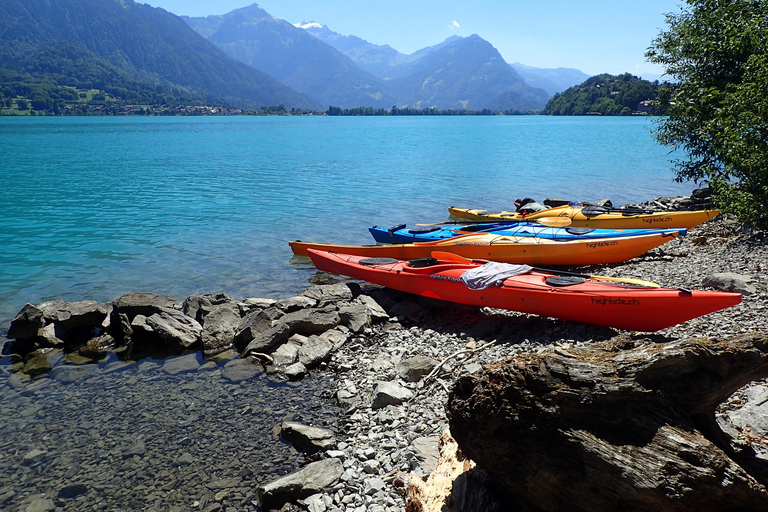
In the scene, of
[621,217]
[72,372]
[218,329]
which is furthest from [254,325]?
[621,217]

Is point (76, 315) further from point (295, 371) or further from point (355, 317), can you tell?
point (355, 317)

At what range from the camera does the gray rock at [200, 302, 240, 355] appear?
908cm

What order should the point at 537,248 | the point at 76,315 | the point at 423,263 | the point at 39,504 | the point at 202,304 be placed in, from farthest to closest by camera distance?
the point at 537,248
the point at 423,263
the point at 202,304
the point at 76,315
the point at 39,504

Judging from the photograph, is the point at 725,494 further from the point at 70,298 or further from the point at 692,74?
the point at 692,74

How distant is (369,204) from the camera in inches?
969

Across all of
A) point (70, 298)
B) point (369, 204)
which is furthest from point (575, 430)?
point (369, 204)

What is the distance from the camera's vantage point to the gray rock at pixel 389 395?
21.2 feet

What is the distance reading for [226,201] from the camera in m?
25.5

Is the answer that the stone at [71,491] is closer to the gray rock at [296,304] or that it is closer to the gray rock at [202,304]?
the gray rock at [202,304]

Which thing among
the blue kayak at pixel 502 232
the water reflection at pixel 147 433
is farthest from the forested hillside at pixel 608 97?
the water reflection at pixel 147 433

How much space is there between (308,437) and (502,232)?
9.67 meters

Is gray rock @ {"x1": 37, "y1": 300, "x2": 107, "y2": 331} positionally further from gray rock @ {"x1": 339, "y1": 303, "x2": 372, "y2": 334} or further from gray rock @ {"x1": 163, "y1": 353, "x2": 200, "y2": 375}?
gray rock @ {"x1": 339, "y1": 303, "x2": 372, "y2": 334}

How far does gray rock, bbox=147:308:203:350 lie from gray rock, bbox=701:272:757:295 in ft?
29.5

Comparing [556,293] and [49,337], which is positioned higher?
[556,293]
